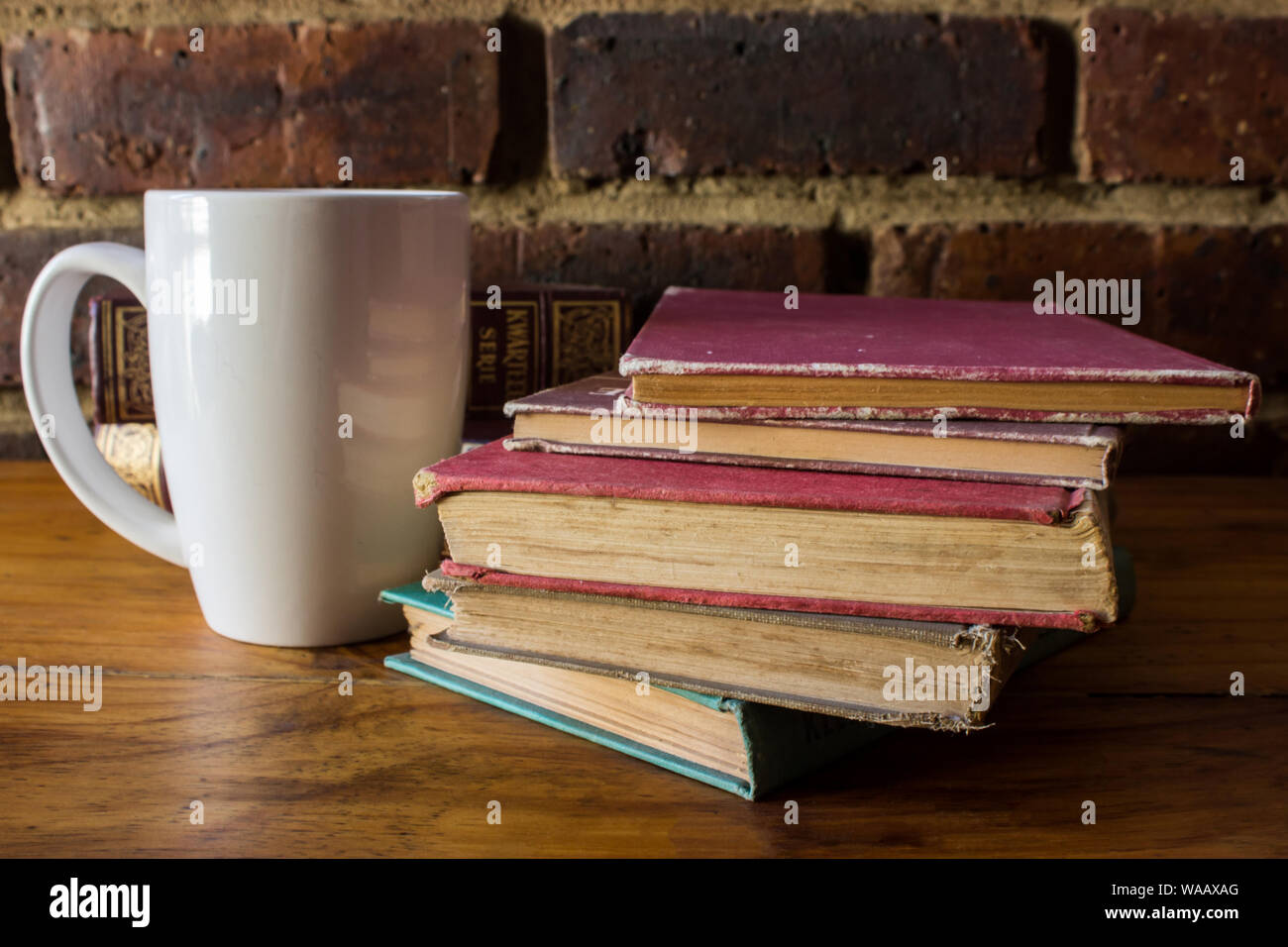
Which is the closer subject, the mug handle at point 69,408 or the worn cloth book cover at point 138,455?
the mug handle at point 69,408

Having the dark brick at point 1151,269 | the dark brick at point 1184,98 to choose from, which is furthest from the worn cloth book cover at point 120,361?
the dark brick at point 1184,98

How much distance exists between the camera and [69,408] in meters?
0.63

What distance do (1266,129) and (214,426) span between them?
31.2 inches

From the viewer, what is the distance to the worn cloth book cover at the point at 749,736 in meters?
0.45

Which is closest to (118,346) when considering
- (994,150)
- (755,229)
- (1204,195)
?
(755,229)

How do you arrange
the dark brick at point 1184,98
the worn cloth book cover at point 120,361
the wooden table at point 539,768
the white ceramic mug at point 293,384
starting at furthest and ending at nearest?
the dark brick at point 1184,98
the worn cloth book cover at point 120,361
the white ceramic mug at point 293,384
the wooden table at point 539,768

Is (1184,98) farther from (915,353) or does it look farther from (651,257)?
(915,353)

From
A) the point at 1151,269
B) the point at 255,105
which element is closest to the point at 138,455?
the point at 255,105

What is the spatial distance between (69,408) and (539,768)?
1.12 feet

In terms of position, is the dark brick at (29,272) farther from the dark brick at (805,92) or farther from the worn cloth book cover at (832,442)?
the worn cloth book cover at (832,442)
